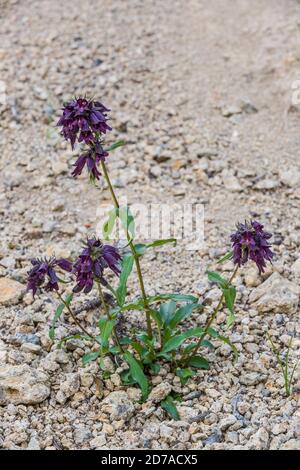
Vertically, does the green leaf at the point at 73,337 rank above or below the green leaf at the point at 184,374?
above

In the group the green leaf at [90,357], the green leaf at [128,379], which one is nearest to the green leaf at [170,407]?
the green leaf at [128,379]

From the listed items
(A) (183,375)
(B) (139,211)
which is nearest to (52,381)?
(A) (183,375)
